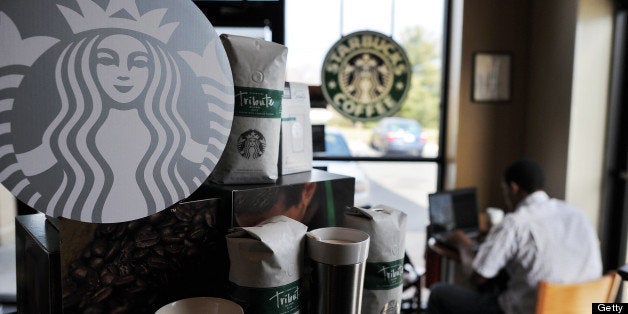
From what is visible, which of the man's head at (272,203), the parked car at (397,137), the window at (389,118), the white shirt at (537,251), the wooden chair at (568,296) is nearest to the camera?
the man's head at (272,203)

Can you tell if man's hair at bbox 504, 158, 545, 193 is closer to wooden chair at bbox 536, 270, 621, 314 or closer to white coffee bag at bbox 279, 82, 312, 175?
wooden chair at bbox 536, 270, 621, 314

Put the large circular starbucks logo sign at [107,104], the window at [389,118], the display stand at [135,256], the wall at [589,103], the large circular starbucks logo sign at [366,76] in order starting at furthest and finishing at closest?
the window at [389,118]
the large circular starbucks logo sign at [366,76]
the wall at [589,103]
the display stand at [135,256]
the large circular starbucks logo sign at [107,104]

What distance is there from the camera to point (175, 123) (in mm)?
613

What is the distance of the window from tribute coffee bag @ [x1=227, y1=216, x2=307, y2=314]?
2736 mm

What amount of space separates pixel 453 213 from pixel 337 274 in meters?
2.53

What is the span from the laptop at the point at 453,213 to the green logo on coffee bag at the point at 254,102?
2.25m

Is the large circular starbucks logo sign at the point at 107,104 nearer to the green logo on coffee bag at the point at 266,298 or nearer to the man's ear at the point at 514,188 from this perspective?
the green logo on coffee bag at the point at 266,298

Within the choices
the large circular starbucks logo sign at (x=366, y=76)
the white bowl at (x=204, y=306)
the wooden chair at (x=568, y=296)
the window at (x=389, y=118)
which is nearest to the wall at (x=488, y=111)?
the window at (x=389, y=118)

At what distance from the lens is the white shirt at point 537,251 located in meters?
2.06

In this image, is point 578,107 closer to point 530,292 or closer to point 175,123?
point 530,292

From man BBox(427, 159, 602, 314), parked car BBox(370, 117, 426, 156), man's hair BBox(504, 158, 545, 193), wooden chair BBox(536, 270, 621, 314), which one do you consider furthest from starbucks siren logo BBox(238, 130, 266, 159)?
parked car BBox(370, 117, 426, 156)

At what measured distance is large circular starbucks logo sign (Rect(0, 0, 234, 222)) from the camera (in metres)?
0.51

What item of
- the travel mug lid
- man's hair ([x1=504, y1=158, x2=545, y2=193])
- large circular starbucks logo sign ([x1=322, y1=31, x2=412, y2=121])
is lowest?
man's hair ([x1=504, y1=158, x2=545, y2=193])

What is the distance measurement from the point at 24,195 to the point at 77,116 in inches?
4.3
